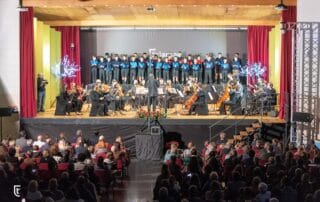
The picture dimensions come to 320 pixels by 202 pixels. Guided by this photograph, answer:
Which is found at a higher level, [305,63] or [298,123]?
[305,63]

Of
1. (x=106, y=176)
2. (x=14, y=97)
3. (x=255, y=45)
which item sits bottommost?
(x=106, y=176)

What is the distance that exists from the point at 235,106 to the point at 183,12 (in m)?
4.78

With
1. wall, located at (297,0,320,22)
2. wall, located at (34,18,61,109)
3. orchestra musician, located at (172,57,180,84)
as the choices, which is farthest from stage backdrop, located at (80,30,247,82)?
wall, located at (297,0,320,22)

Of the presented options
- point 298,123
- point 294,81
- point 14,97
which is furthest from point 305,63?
point 14,97

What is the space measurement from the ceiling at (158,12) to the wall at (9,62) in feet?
2.73

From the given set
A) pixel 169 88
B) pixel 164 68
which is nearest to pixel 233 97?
pixel 169 88

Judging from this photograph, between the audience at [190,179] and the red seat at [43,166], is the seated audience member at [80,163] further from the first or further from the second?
the red seat at [43,166]

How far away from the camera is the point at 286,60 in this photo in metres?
22.4

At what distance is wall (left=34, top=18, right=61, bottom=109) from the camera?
1008 inches

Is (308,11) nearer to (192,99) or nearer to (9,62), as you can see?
(192,99)

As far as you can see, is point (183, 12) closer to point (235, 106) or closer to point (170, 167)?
point (235, 106)

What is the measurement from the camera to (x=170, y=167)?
1218 centimetres

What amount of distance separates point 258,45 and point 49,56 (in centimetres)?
1055

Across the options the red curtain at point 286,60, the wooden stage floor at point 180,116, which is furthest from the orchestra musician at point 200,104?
the red curtain at point 286,60
